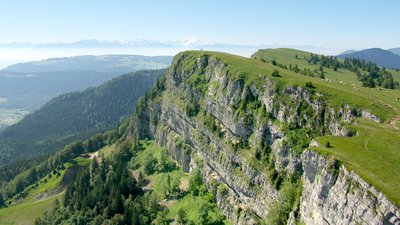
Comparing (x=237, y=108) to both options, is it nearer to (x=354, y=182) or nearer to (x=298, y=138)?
(x=298, y=138)

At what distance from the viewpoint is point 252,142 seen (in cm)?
9831

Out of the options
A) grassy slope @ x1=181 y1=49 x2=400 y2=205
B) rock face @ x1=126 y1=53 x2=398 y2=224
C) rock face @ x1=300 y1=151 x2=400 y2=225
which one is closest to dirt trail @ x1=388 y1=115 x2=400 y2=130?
grassy slope @ x1=181 y1=49 x2=400 y2=205

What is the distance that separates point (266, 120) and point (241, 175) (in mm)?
17746

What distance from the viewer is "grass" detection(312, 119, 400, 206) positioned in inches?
1988

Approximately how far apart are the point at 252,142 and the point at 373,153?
40803mm

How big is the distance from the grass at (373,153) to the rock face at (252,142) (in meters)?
1.76

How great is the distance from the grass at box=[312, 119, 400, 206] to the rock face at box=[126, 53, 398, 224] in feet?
5.76

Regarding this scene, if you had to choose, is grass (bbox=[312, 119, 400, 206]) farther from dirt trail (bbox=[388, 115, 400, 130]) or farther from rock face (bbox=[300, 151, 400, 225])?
dirt trail (bbox=[388, 115, 400, 130])

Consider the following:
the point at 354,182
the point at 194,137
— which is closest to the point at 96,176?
the point at 194,137

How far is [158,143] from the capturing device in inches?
6614

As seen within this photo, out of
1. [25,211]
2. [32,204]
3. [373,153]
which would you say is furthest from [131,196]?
[373,153]

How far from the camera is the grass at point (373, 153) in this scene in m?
50.5

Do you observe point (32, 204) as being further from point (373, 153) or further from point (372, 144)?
point (373, 153)

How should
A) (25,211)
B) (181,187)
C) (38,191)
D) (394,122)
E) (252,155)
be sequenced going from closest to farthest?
(394,122), (252,155), (181,187), (25,211), (38,191)
